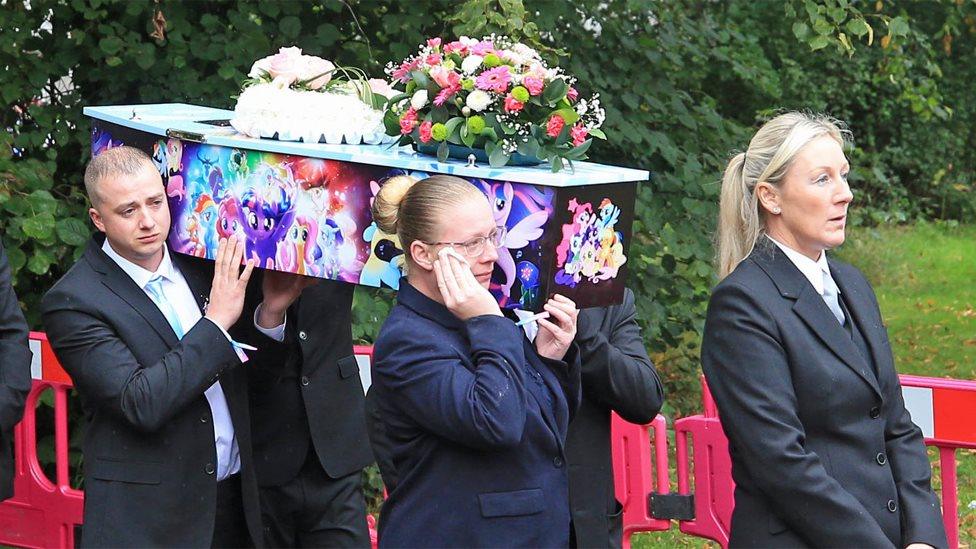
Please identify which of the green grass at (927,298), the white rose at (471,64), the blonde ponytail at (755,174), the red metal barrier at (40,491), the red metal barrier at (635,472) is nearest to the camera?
the blonde ponytail at (755,174)

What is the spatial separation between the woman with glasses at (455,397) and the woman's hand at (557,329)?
0.09 metres

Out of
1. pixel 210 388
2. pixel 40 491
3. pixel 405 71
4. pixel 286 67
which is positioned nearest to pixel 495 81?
pixel 405 71

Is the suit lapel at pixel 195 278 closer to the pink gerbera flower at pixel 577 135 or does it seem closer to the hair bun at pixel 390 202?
the hair bun at pixel 390 202

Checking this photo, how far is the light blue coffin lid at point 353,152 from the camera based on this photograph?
3.39 meters

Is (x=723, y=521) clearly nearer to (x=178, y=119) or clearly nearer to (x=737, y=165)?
(x=737, y=165)

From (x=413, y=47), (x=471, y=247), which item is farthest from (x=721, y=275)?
(x=413, y=47)

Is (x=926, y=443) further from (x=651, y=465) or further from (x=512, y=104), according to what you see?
(x=512, y=104)

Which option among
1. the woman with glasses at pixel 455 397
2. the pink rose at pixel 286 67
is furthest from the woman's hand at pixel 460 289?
the pink rose at pixel 286 67

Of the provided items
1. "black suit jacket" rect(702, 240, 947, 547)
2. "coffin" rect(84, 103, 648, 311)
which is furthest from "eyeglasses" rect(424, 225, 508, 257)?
"black suit jacket" rect(702, 240, 947, 547)

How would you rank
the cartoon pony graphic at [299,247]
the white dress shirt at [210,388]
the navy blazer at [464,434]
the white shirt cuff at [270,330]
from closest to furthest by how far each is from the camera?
the navy blazer at [464,434] → the cartoon pony graphic at [299,247] → the white dress shirt at [210,388] → the white shirt cuff at [270,330]

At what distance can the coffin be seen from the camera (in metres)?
3.38

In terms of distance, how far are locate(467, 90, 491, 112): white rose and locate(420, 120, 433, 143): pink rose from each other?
140mm

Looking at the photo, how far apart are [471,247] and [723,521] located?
2065 millimetres

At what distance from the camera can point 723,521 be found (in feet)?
15.8
